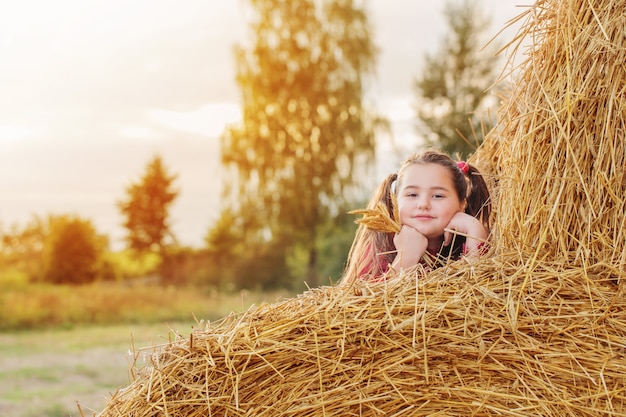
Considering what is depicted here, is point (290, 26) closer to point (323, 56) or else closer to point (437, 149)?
point (323, 56)

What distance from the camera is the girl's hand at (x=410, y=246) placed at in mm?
2666

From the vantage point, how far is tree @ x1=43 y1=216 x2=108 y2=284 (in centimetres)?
1802

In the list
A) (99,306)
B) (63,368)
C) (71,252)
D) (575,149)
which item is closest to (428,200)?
(575,149)

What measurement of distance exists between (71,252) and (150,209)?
2798mm

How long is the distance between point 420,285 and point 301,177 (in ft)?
51.6

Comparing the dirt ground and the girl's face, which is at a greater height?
the girl's face

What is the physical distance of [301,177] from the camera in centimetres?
1781

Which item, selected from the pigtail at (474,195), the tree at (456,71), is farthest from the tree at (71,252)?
the pigtail at (474,195)

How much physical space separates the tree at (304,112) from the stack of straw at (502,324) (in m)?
15.7

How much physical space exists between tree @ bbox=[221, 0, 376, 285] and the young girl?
577 inches

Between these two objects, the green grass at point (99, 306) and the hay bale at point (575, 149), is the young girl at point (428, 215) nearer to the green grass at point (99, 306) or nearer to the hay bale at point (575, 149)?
the hay bale at point (575, 149)

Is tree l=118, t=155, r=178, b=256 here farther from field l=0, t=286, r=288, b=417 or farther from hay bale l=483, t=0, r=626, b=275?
hay bale l=483, t=0, r=626, b=275

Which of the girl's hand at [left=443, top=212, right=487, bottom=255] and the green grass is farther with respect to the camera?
the green grass

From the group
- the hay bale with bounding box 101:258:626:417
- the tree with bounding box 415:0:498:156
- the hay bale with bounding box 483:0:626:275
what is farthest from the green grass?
the hay bale with bounding box 483:0:626:275
